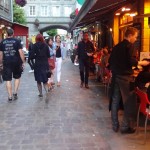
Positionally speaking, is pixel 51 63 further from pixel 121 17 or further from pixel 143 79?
pixel 143 79

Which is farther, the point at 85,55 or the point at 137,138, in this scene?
the point at 85,55

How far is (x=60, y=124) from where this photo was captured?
24.5ft

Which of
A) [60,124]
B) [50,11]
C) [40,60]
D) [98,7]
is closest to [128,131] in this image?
[60,124]

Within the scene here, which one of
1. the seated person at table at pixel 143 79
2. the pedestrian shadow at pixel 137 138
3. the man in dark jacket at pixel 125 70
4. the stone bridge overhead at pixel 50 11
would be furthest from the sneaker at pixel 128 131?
the stone bridge overhead at pixel 50 11

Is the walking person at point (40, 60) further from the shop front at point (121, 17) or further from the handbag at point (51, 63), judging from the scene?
the shop front at point (121, 17)

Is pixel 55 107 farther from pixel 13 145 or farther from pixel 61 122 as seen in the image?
pixel 13 145

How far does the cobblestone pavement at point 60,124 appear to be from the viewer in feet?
20.0

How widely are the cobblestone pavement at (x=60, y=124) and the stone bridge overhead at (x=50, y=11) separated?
50.8m

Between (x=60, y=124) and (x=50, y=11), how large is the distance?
182ft

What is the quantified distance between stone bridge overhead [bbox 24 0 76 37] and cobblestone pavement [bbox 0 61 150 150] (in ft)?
167

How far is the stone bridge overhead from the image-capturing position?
2403 inches

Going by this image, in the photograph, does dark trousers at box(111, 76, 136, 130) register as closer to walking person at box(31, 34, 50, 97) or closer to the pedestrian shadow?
the pedestrian shadow

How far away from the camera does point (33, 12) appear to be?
Answer: 61125mm

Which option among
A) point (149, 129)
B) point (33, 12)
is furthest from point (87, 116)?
point (33, 12)
